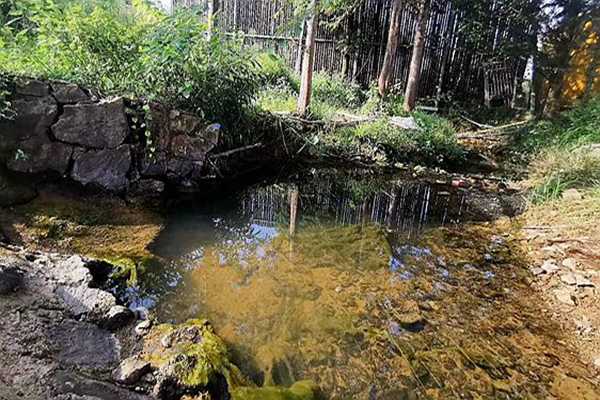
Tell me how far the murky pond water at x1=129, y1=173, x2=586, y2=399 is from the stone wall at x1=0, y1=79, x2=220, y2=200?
0.59 meters

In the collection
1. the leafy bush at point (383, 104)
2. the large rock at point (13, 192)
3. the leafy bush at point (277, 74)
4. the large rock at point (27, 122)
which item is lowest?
the large rock at point (13, 192)

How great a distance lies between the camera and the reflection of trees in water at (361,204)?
3766 mm

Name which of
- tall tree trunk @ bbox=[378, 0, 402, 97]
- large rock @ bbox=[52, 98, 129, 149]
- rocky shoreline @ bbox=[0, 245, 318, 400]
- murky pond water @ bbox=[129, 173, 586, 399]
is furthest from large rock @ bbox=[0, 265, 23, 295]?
tall tree trunk @ bbox=[378, 0, 402, 97]

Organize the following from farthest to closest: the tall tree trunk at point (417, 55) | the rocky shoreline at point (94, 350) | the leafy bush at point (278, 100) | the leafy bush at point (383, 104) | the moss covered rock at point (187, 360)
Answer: the leafy bush at point (383, 104) < the tall tree trunk at point (417, 55) < the leafy bush at point (278, 100) < the moss covered rock at point (187, 360) < the rocky shoreline at point (94, 350)

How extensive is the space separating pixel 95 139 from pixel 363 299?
8.62 feet

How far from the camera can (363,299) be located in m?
2.48

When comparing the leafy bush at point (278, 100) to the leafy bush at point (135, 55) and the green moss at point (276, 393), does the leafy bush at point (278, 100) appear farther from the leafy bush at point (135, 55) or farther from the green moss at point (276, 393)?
the green moss at point (276, 393)

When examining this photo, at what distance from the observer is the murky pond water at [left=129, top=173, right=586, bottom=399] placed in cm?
190

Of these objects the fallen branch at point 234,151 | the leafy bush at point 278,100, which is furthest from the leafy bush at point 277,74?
the fallen branch at point 234,151

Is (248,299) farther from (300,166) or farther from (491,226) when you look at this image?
(300,166)

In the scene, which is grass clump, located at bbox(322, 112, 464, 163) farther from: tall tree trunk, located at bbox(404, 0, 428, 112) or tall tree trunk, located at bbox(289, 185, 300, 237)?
tall tree trunk, located at bbox(289, 185, 300, 237)

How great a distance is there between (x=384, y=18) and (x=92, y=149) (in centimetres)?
662

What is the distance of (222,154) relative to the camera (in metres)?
4.05

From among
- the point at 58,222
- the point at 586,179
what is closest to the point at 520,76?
the point at 586,179
